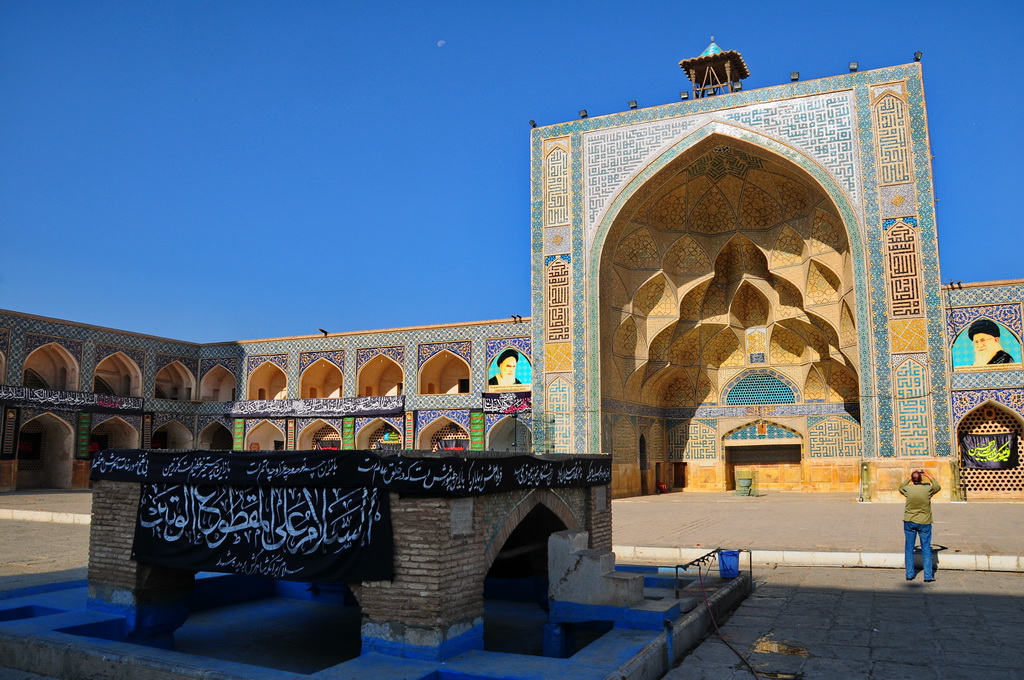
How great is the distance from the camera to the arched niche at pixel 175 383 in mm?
23297

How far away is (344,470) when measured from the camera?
4.13 m

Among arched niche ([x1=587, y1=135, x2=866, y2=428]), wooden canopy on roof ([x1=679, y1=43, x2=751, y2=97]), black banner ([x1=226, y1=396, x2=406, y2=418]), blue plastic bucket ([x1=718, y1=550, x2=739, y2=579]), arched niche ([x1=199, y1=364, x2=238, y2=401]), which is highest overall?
wooden canopy on roof ([x1=679, y1=43, x2=751, y2=97])

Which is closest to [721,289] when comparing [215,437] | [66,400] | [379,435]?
[379,435]

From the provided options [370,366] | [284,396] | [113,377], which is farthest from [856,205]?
[113,377]

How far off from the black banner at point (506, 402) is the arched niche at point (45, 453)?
10.5 meters

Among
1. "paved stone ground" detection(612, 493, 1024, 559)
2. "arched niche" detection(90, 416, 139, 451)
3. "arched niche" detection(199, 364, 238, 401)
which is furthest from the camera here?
"arched niche" detection(199, 364, 238, 401)

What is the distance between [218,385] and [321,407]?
15.8ft

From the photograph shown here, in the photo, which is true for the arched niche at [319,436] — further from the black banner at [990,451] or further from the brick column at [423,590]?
the brick column at [423,590]

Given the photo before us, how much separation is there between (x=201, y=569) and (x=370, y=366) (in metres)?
17.8

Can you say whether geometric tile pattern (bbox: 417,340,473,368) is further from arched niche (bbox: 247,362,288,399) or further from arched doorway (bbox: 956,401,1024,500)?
arched doorway (bbox: 956,401,1024,500)

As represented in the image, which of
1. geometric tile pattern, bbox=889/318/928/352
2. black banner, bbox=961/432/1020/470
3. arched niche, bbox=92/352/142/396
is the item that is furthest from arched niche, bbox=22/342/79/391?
black banner, bbox=961/432/1020/470

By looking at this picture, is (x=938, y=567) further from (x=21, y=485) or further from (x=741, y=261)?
(x=21, y=485)

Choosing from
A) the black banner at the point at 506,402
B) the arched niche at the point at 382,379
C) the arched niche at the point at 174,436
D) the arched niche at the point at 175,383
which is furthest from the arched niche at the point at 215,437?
the black banner at the point at 506,402

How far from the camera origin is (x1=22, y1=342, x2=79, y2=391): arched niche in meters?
20.0
